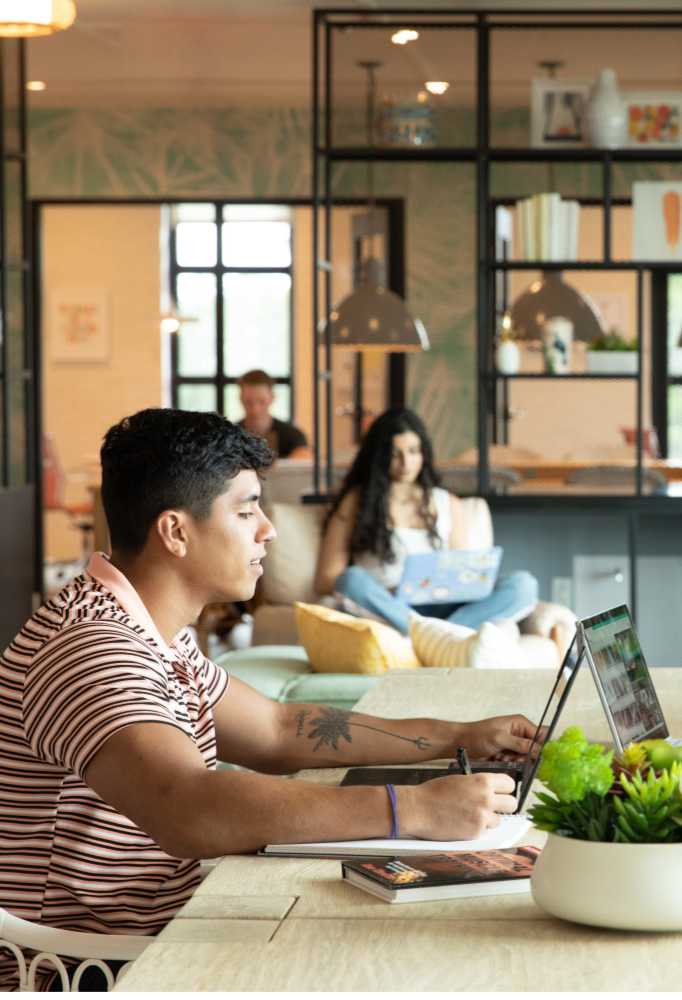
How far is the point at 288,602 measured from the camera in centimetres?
525

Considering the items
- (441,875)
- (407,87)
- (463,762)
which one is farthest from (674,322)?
(441,875)

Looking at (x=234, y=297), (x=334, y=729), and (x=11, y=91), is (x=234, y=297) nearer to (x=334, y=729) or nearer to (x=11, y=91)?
(x=11, y=91)

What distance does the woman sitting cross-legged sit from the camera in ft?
16.5

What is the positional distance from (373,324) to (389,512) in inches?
80.3

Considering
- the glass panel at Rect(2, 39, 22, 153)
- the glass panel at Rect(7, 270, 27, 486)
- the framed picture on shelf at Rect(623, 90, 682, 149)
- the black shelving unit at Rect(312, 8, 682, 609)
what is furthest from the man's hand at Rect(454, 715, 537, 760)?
the glass panel at Rect(7, 270, 27, 486)

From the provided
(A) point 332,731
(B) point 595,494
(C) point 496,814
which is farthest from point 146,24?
(C) point 496,814

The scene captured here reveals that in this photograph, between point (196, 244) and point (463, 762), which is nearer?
point (463, 762)

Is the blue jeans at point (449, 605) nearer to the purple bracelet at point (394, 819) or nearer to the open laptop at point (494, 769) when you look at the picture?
the open laptop at point (494, 769)

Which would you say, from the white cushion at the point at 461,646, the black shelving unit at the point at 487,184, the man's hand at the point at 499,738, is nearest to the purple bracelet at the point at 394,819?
the man's hand at the point at 499,738

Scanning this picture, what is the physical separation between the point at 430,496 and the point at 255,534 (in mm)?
3394

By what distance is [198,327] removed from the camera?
12.7 metres

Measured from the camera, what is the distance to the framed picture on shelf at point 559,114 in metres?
6.04

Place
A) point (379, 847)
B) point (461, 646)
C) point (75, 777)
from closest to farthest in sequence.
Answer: point (379, 847) → point (75, 777) → point (461, 646)

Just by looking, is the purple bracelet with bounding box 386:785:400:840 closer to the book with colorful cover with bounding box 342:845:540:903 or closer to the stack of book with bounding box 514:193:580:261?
the book with colorful cover with bounding box 342:845:540:903
